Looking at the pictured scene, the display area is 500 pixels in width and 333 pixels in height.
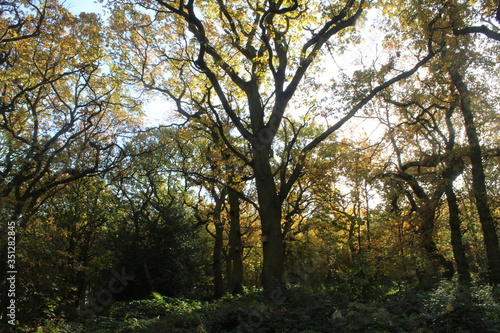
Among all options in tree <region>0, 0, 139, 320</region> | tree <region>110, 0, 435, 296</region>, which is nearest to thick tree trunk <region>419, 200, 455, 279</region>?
tree <region>110, 0, 435, 296</region>

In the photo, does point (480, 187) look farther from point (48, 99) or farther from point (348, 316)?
point (48, 99)

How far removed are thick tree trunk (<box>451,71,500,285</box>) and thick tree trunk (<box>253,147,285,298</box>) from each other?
6.79m

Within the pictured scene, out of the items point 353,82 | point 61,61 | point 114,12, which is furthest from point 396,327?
point 61,61

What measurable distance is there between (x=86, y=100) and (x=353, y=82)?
410 inches

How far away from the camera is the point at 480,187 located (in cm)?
1182

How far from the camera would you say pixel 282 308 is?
20.6ft

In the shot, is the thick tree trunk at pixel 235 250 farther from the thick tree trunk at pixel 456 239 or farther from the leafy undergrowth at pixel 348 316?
the thick tree trunk at pixel 456 239

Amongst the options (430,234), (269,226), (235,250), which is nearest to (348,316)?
(269,226)

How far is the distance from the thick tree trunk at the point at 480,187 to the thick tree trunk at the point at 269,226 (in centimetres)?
679

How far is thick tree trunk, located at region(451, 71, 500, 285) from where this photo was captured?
1100cm

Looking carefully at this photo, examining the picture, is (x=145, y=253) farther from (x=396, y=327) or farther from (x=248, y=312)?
(x=396, y=327)

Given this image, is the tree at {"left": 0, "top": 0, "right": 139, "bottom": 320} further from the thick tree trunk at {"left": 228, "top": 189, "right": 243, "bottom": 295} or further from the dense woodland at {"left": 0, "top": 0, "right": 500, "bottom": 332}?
the thick tree trunk at {"left": 228, "top": 189, "right": 243, "bottom": 295}

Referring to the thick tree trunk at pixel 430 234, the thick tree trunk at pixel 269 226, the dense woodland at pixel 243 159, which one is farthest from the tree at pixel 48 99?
the thick tree trunk at pixel 430 234

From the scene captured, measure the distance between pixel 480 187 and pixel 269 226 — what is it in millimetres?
7780
